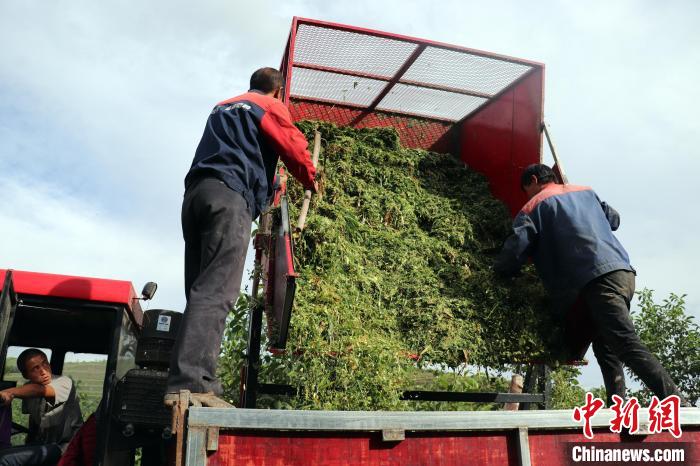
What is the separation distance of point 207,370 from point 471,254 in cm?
247

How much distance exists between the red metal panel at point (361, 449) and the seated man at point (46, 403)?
1898mm

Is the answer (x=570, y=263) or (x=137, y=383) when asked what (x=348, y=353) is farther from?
(x=570, y=263)

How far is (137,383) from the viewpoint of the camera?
3264mm

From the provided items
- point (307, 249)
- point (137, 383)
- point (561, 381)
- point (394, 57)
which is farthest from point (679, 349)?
point (137, 383)

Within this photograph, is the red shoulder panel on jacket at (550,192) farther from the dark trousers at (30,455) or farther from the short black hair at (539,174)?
the dark trousers at (30,455)

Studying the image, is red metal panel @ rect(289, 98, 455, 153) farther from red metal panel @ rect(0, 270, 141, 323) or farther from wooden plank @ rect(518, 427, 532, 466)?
wooden plank @ rect(518, 427, 532, 466)

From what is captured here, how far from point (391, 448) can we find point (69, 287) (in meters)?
2.03

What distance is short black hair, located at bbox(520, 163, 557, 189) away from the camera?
14.6 feet

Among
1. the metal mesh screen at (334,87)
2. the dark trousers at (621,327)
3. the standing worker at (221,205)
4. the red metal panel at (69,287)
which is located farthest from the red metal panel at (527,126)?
the red metal panel at (69,287)

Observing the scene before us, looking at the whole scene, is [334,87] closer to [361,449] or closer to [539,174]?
[539,174]

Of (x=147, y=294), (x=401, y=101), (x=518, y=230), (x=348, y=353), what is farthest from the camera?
(x=401, y=101)

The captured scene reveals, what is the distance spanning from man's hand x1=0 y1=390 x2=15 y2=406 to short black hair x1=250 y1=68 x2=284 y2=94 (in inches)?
79.9

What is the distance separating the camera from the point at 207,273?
107 inches

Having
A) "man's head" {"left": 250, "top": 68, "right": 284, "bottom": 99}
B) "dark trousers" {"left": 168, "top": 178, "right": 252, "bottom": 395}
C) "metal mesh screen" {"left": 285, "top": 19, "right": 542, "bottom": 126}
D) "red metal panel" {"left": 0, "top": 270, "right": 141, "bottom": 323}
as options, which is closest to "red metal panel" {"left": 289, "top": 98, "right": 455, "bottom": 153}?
"metal mesh screen" {"left": 285, "top": 19, "right": 542, "bottom": 126}
